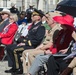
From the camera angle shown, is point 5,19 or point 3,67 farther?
point 5,19

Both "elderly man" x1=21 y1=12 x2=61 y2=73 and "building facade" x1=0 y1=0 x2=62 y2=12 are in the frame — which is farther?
"building facade" x1=0 y1=0 x2=62 y2=12

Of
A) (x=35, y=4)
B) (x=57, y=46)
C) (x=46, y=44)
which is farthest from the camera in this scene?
(x=35, y=4)

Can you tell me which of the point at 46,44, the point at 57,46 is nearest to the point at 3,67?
the point at 46,44

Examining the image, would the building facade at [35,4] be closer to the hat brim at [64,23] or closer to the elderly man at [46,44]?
the elderly man at [46,44]

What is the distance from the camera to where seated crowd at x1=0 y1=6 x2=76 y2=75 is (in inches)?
269

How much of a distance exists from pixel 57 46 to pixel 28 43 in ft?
4.64

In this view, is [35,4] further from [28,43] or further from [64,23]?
[64,23]

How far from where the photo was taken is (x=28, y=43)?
8875 mm

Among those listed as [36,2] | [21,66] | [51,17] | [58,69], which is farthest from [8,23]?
[36,2]

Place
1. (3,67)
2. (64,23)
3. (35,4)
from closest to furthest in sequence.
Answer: (64,23), (3,67), (35,4)

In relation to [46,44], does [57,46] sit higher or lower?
higher

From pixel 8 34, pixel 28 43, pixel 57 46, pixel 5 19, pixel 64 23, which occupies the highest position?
pixel 64 23

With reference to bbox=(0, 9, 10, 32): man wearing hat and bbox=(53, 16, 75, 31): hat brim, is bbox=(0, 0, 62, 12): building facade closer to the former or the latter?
bbox=(0, 9, 10, 32): man wearing hat

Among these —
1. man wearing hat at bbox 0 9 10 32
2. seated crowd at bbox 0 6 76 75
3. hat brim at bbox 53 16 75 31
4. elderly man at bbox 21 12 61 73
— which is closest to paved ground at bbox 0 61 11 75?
seated crowd at bbox 0 6 76 75
